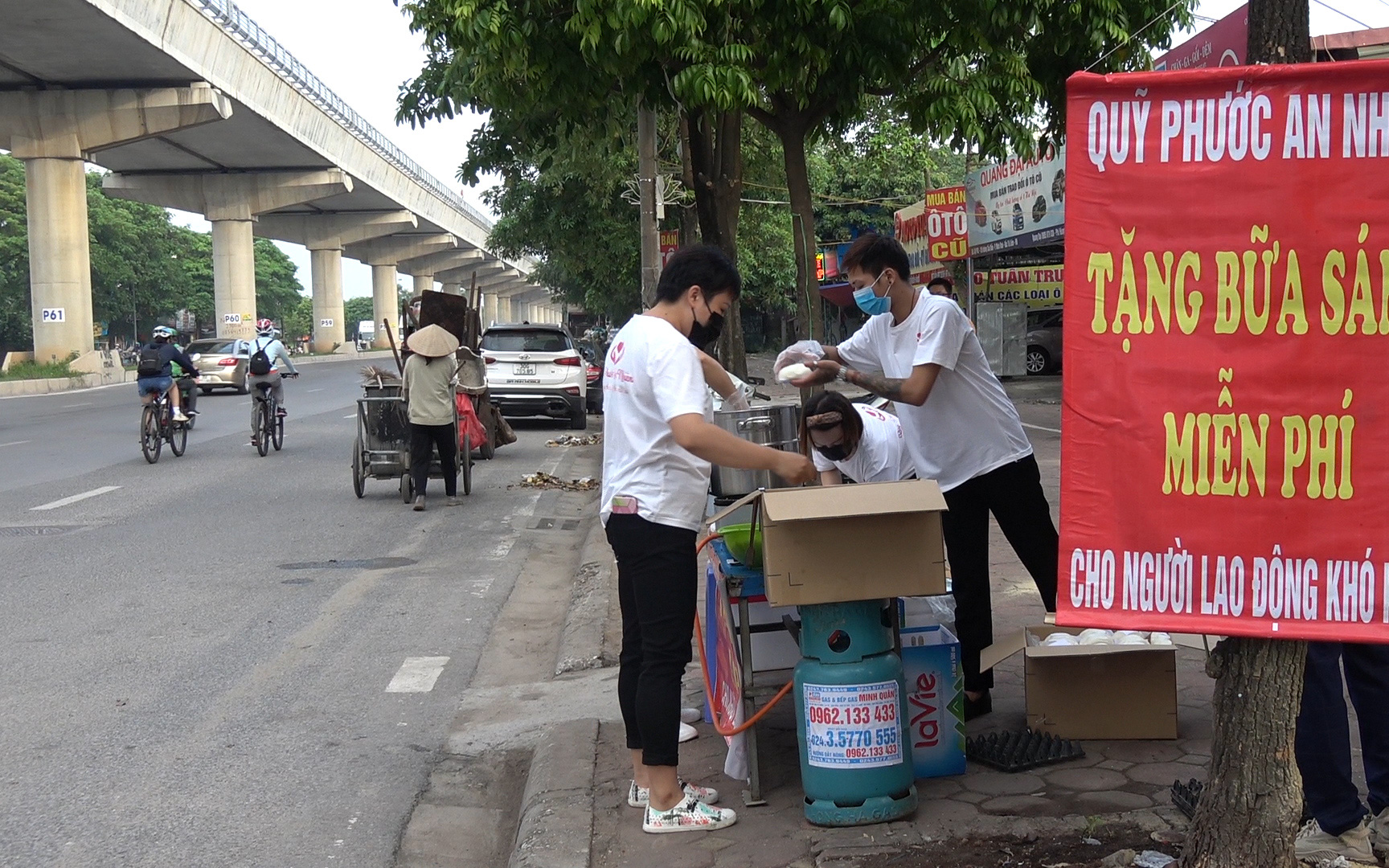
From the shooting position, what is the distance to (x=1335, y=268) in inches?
112

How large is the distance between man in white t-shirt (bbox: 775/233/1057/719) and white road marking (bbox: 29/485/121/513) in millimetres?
9403

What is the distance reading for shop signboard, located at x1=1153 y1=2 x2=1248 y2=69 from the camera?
33.3ft

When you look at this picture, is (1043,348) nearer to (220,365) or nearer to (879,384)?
(220,365)

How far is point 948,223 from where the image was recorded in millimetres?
24688

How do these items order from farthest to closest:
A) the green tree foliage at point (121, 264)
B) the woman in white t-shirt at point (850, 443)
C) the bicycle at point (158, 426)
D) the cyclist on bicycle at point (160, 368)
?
the green tree foliage at point (121, 264)
the cyclist on bicycle at point (160, 368)
the bicycle at point (158, 426)
the woman in white t-shirt at point (850, 443)

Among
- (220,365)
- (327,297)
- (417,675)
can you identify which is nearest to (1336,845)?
(417,675)

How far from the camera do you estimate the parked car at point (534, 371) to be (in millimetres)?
19688

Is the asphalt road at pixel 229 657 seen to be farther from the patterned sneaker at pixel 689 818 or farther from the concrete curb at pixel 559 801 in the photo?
the patterned sneaker at pixel 689 818

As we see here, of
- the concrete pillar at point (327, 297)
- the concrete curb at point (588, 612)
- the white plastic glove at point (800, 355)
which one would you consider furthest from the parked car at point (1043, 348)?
the concrete pillar at point (327, 297)

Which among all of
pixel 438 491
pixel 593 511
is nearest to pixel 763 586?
pixel 593 511

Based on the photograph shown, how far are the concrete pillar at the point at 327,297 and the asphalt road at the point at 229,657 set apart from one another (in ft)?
191

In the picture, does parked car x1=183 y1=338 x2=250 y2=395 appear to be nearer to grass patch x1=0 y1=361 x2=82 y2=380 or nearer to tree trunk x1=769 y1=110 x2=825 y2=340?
grass patch x1=0 y1=361 x2=82 y2=380

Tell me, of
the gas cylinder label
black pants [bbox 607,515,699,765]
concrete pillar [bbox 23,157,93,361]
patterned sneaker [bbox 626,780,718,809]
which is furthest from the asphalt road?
concrete pillar [bbox 23,157,93,361]

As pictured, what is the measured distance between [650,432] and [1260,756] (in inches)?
71.8
